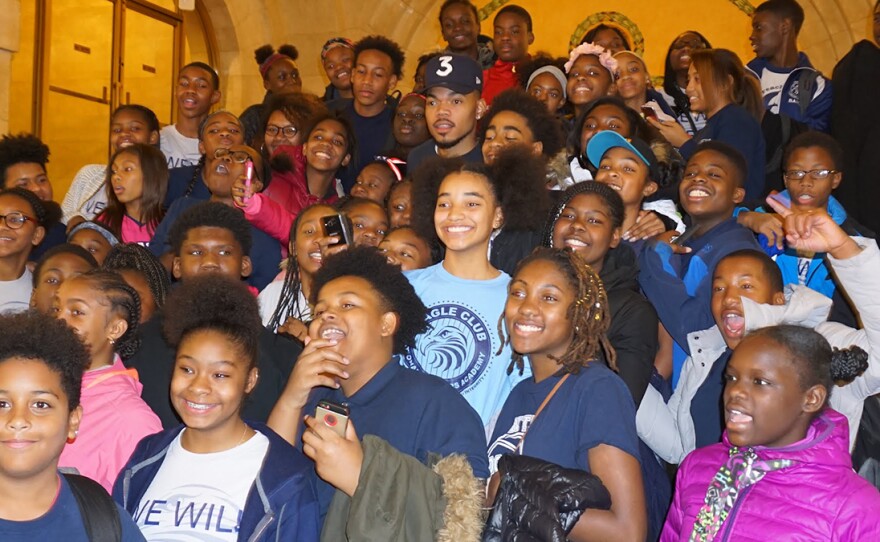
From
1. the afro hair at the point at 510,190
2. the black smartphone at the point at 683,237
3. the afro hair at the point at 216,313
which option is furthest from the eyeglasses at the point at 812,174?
the afro hair at the point at 216,313

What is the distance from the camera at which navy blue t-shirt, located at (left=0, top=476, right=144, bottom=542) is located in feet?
9.52

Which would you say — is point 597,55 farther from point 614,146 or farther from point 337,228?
point 337,228

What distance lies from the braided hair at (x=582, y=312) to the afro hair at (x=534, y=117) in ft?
7.16

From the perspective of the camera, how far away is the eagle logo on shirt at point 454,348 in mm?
3918

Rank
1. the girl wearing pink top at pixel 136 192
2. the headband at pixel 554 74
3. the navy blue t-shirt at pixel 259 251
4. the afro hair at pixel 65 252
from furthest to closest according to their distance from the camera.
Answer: the headband at pixel 554 74
the girl wearing pink top at pixel 136 192
the navy blue t-shirt at pixel 259 251
the afro hair at pixel 65 252

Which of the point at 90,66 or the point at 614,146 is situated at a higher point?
the point at 90,66

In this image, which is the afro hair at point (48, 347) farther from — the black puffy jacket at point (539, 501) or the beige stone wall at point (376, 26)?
the beige stone wall at point (376, 26)

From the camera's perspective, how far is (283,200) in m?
6.45

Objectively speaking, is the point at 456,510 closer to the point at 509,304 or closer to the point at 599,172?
the point at 509,304

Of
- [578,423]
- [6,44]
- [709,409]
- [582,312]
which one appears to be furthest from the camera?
[6,44]

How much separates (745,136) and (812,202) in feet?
2.48

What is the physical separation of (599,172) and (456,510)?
2650mm

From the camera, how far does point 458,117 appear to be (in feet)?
19.3

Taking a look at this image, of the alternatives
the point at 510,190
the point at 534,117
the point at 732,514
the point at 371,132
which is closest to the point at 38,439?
the point at 732,514
